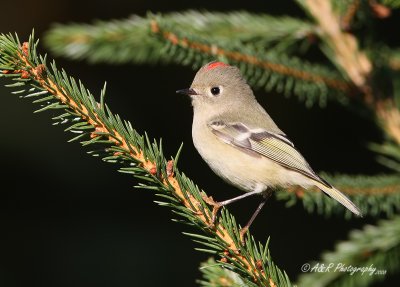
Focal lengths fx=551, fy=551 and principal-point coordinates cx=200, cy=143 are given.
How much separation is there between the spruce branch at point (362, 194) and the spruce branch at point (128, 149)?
0.42 m

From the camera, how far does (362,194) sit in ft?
5.96

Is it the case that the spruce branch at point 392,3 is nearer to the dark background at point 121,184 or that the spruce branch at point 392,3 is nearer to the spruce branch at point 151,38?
the spruce branch at point 151,38

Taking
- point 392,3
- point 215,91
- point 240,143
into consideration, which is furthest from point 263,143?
point 392,3

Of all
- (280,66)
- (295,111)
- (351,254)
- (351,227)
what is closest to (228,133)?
(280,66)

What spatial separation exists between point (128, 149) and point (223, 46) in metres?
0.62

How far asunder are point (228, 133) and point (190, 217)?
2.94ft

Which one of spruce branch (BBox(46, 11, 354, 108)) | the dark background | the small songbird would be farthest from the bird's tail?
the dark background

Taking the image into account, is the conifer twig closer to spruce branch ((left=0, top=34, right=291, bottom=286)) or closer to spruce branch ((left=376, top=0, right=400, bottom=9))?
spruce branch ((left=376, top=0, right=400, bottom=9))

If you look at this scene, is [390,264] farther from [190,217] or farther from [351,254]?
[190,217]

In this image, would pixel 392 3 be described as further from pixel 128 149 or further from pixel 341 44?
pixel 128 149

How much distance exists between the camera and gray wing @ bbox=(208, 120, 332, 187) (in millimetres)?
2117

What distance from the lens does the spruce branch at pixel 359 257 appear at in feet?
5.39

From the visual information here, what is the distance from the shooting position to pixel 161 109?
3127 millimetres

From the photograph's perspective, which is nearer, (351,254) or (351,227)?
(351,254)
